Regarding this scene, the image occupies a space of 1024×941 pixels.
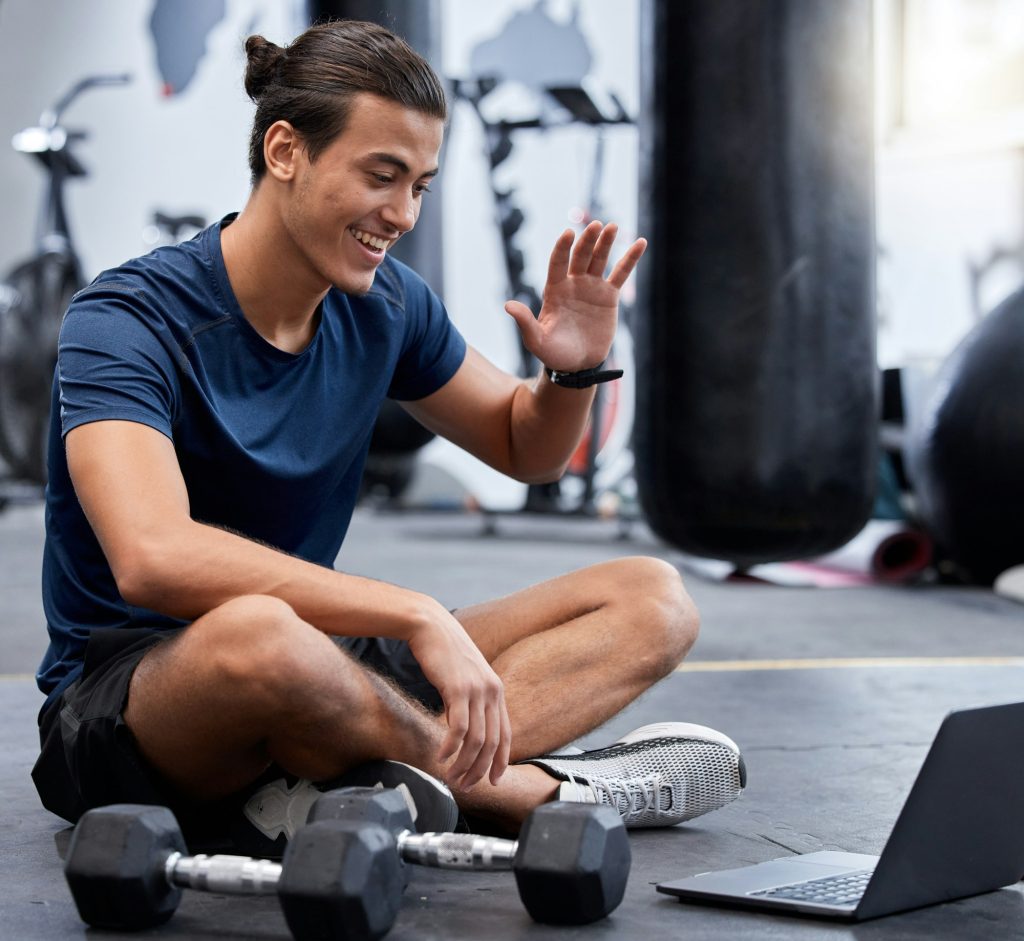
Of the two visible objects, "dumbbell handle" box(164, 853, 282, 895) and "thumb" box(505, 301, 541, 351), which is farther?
"thumb" box(505, 301, 541, 351)

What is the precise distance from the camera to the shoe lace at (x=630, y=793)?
1501 millimetres

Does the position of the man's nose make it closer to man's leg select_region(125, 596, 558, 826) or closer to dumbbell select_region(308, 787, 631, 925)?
man's leg select_region(125, 596, 558, 826)

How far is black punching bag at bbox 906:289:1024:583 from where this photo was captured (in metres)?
3.82

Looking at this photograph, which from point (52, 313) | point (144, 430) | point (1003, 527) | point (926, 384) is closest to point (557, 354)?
point (144, 430)

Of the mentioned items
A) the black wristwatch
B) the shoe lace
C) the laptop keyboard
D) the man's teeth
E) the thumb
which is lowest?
the shoe lace

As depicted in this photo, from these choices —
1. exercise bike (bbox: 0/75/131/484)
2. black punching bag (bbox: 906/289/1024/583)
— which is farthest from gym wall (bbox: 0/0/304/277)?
black punching bag (bbox: 906/289/1024/583)

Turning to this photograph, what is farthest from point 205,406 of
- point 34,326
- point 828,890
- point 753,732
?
point 34,326

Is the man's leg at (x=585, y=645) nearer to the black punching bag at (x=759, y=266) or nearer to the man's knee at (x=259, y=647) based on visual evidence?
the man's knee at (x=259, y=647)

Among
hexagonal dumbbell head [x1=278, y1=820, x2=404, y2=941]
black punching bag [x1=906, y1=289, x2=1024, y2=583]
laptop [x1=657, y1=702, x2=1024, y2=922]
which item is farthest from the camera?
black punching bag [x1=906, y1=289, x2=1024, y2=583]

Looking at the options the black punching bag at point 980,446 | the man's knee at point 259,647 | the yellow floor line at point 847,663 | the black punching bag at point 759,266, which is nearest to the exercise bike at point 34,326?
the black punching bag at point 980,446

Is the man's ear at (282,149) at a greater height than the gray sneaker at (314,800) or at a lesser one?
greater

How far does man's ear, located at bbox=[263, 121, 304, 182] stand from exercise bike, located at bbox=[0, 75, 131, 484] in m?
4.49

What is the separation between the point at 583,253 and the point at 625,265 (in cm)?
7

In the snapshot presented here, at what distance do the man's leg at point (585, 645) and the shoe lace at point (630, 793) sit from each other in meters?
0.08
